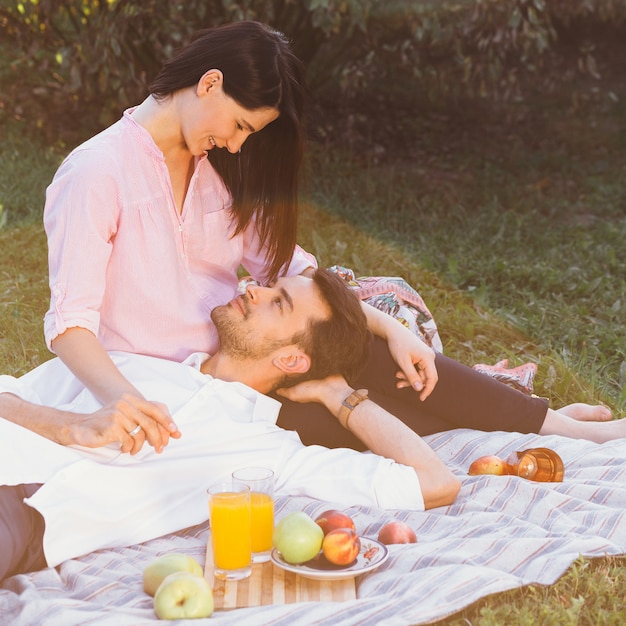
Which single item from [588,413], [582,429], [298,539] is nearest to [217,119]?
[298,539]

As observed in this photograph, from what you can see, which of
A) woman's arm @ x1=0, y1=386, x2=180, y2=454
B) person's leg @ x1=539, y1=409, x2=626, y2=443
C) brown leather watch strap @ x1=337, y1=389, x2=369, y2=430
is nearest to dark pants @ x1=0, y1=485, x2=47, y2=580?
woman's arm @ x1=0, y1=386, x2=180, y2=454

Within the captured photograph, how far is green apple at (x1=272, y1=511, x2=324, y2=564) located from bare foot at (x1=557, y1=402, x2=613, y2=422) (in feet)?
5.67

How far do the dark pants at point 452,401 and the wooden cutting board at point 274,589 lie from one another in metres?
0.85

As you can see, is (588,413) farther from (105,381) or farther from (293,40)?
(293,40)

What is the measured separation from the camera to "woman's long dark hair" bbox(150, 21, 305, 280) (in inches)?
128

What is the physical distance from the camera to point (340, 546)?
8.98 feet

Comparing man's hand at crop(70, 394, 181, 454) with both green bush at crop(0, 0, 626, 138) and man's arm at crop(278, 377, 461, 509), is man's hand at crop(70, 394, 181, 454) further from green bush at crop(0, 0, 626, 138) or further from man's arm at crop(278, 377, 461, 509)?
green bush at crop(0, 0, 626, 138)

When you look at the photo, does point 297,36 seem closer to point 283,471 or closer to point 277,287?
point 277,287

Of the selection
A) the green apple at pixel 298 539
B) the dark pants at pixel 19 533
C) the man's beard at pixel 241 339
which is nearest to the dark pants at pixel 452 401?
the man's beard at pixel 241 339

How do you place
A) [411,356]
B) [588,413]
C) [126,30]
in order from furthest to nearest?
[126,30] → [588,413] → [411,356]

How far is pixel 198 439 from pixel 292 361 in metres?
0.53

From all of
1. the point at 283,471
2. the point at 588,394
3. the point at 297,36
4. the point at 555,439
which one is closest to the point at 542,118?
the point at 297,36

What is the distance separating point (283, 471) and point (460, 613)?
78cm

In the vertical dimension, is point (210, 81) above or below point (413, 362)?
above
